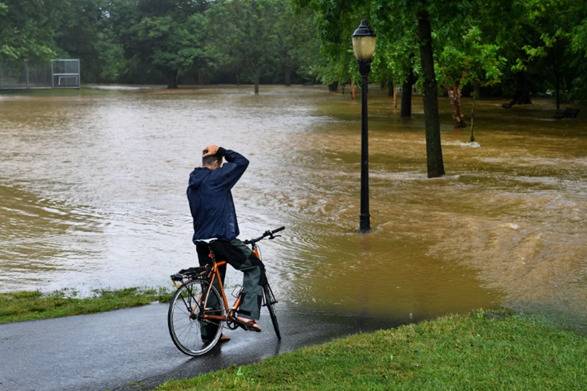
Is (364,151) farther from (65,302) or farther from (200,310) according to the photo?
(200,310)

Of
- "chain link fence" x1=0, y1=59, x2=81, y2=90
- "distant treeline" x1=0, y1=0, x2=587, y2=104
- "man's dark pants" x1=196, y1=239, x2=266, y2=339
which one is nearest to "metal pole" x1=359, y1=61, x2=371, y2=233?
"man's dark pants" x1=196, y1=239, x2=266, y2=339

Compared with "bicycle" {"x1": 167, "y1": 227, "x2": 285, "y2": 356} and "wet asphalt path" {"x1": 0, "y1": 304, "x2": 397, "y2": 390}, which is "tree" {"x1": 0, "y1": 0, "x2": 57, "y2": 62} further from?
"bicycle" {"x1": 167, "y1": 227, "x2": 285, "y2": 356}

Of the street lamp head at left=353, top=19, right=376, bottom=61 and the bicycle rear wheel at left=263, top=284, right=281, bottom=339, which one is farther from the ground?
the street lamp head at left=353, top=19, right=376, bottom=61

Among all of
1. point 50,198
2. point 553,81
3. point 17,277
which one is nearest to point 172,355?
point 17,277

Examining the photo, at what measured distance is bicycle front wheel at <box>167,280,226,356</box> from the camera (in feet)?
23.4

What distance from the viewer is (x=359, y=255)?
12.2 m

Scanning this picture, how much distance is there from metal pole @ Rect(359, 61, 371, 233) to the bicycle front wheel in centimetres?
627

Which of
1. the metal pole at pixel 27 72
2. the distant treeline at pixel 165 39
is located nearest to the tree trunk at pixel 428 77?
the distant treeline at pixel 165 39

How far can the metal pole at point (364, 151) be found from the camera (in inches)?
512

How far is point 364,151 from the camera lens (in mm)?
13234

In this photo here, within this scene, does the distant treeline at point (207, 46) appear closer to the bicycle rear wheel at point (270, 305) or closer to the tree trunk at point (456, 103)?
the tree trunk at point (456, 103)

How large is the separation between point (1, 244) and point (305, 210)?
5.64 metres

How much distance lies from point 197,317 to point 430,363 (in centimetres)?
202

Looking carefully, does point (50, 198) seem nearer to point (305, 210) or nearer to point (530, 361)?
point (305, 210)
